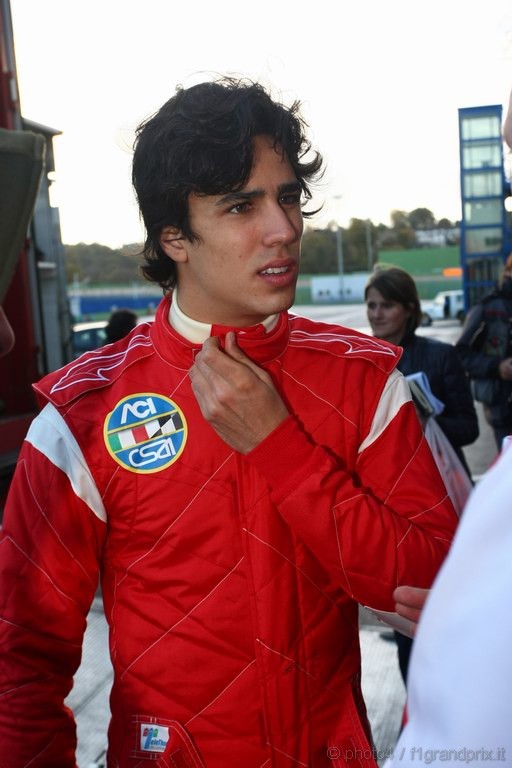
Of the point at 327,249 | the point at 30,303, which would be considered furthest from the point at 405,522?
the point at 327,249

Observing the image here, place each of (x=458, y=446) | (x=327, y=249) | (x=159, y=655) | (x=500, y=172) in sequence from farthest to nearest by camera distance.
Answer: (x=327, y=249) → (x=500, y=172) → (x=458, y=446) → (x=159, y=655)

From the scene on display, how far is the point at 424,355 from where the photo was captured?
3.38 metres

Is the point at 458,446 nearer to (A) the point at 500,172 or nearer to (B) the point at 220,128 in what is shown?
(B) the point at 220,128

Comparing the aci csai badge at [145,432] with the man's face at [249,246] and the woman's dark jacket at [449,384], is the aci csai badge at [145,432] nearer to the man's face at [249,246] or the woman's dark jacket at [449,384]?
the man's face at [249,246]

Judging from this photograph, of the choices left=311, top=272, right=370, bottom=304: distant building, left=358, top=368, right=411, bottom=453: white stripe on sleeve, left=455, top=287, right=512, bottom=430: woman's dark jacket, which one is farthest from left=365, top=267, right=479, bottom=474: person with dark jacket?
left=311, top=272, right=370, bottom=304: distant building

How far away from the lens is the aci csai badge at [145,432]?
1419 millimetres

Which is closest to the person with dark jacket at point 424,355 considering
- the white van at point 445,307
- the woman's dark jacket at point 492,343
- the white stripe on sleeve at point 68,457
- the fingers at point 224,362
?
the woman's dark jacket at point 492,343

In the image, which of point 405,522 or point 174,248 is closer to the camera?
point 405,522

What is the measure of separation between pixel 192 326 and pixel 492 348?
10.8ft

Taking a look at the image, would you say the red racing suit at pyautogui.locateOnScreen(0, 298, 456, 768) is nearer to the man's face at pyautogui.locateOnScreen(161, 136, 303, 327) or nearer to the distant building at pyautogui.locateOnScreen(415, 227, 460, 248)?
the man's face at pyautogui.locateOnScreen(161, 136, 303, 327)

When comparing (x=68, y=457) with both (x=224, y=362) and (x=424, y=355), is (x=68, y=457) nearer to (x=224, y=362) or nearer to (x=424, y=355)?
(x=224, y=362)

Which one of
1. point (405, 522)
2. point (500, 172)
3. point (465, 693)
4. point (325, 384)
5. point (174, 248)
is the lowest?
point (405, 522)

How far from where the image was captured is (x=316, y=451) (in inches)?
49.6

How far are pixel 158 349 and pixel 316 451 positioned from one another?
0.46 m
